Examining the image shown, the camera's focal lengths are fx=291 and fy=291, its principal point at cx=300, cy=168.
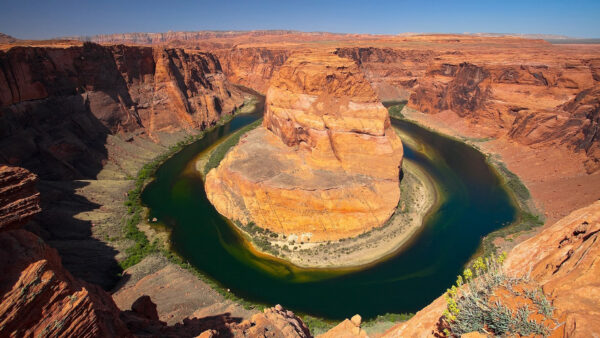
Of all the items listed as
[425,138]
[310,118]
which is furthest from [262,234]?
[425,138]

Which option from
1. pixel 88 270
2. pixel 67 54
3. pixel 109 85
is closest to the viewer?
pixel 88 270

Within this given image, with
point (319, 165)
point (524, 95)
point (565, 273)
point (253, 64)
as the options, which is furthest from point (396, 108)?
point (565, 273)

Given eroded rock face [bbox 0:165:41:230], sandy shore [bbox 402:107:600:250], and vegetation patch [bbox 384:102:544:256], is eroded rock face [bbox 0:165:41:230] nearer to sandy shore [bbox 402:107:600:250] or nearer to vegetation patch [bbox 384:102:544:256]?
vegetation patch [bbox 384:102:544:256]

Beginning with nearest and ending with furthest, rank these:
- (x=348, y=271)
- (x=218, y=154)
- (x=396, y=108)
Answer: (x=348, y=271)
(x=218, y=154)
(x=396, y=108)

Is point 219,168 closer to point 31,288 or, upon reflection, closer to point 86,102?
point 86,102

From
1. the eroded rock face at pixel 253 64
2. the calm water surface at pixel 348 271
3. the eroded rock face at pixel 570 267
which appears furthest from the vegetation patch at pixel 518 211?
the eroded rock face at pixel 253 64

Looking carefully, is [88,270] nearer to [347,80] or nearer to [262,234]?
[262,234]

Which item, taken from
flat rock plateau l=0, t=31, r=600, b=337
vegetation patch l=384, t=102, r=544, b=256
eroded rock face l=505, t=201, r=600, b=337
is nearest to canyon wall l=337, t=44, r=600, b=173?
flat rock plateau l=0, t=31, r=600, b=337
